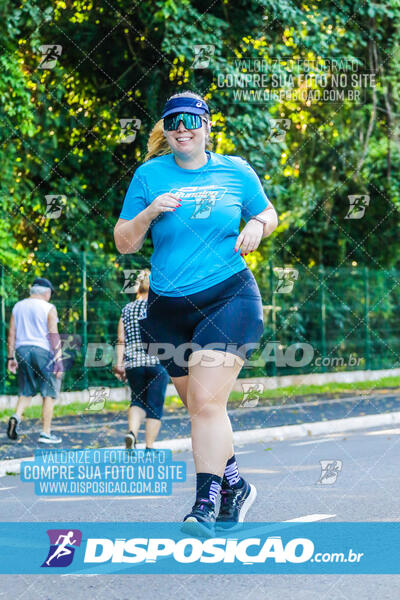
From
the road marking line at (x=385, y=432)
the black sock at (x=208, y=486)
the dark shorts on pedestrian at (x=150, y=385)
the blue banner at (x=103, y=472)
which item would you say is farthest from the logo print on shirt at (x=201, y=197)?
the road marking line at (x=385, y=432)

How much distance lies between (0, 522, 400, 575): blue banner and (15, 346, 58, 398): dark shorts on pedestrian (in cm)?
540

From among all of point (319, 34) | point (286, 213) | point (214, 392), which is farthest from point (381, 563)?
point (286, 213)

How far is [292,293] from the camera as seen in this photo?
20.4 m

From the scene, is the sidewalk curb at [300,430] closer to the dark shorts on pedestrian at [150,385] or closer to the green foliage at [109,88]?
the dark shorts on pedestrian at [150,385]

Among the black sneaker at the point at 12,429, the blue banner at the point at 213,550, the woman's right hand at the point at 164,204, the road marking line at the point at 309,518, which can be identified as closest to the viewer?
the woman's right hand at the point at 164,204

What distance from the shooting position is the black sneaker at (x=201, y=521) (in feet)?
15.4

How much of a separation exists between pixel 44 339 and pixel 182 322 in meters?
7.00

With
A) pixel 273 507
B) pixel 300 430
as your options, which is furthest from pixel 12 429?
pixel 273 507

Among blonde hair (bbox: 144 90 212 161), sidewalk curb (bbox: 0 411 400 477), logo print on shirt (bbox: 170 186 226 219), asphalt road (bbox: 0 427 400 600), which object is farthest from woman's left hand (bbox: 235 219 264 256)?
sidewalk curb (bbox: 0 411 400 477)

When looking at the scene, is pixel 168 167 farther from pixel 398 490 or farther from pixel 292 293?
pixel 292 293

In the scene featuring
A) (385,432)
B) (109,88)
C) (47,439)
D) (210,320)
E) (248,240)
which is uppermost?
(109,88)

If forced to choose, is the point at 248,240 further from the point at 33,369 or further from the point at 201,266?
the point at 33,369

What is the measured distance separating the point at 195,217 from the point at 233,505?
143 cm

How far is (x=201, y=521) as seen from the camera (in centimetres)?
473
